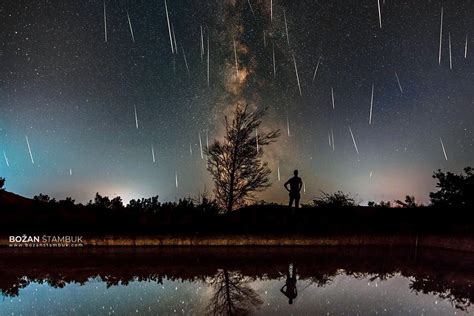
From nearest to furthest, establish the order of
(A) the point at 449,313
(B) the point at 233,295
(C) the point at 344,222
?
(A) the point at 449,313 → (B) the point at 233,295 → (C) the point at 344,222

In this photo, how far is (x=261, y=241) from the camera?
14.7 m

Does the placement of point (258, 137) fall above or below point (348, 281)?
above

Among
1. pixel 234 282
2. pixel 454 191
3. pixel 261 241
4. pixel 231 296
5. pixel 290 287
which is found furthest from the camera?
pixel 454 191

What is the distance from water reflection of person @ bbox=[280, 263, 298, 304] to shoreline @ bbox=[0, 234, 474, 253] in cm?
460

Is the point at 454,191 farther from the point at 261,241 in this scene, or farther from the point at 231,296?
the point at 231,296

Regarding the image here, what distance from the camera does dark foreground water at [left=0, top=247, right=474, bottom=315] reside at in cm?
647

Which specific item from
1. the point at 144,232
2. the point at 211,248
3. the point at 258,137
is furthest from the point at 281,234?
the point at 258,137

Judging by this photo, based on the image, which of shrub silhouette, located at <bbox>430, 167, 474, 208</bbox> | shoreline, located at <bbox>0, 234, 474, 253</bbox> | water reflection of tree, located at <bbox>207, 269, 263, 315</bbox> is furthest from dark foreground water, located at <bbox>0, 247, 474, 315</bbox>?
shrub silhouette, located at <bbox>430, 167, 474, 208</bbox>

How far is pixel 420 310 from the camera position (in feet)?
20.8

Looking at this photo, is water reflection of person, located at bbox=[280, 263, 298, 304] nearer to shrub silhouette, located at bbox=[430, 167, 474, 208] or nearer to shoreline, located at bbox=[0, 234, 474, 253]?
shoreline, located at bbox=[0, 234, 474, 253]

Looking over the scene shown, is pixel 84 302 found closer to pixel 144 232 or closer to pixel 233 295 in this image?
pixel 233 295

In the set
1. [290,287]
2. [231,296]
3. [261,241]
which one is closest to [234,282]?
[290,287]

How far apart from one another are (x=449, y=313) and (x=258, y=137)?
19.2 meters

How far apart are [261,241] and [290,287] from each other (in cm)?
662
